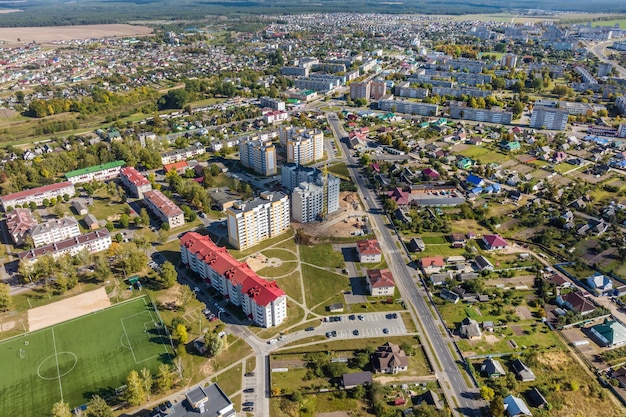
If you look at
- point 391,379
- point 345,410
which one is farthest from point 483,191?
point 345,410

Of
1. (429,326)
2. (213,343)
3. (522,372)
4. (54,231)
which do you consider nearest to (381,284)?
→ (429,326)

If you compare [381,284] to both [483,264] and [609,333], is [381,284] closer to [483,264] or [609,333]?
[483,264]

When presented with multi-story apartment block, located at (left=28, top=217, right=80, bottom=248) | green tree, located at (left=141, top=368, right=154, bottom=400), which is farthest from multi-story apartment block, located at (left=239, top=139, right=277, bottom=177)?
green tree, located at (left=141, top=368, right=154, bottom=400)

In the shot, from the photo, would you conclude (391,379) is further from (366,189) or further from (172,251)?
(366,189)

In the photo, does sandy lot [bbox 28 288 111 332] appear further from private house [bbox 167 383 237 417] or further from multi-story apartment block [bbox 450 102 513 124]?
multi-story apartment block [bbox 450 102 513 124]

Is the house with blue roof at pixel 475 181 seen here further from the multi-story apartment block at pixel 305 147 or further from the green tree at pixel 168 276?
the green tree at pixel 168 276

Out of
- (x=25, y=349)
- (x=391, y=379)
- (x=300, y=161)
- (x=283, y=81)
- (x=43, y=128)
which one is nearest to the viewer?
(x=391, y=379)
